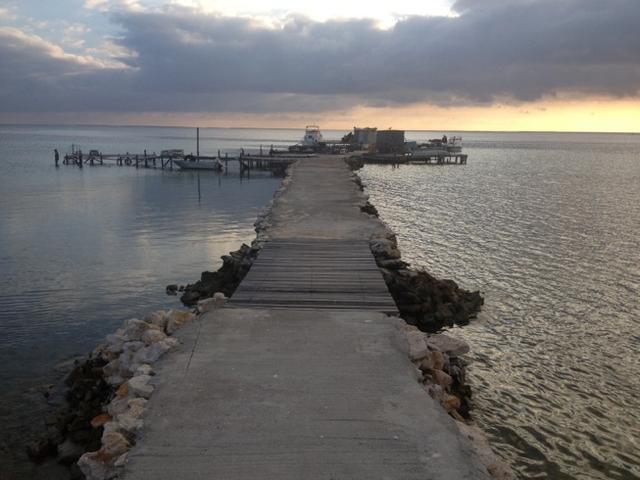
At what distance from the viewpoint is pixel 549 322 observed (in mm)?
12477

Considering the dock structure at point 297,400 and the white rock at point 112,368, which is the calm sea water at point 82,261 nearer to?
the white rock at point 112,368

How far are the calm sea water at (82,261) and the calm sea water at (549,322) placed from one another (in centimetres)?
648

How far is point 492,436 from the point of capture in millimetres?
7809

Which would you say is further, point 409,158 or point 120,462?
point 409,158

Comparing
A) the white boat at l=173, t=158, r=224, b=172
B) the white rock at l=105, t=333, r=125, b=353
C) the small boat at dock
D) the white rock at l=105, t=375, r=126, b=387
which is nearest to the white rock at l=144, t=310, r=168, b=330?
the white rock at l=105, t=333, r=125, b=353

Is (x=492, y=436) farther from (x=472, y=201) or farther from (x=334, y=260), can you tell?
(x=472, y=201)

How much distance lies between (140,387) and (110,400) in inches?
53.2

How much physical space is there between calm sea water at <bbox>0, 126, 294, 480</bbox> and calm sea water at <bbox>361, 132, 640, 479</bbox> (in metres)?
6.48

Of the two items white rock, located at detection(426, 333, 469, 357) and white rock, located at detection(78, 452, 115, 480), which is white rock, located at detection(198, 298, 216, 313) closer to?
white rock, located at detection(426, 333, 469, 357)

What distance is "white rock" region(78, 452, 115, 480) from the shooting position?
15.4 ft

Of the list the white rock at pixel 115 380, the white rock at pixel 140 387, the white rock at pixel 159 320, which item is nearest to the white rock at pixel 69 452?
the white rock at pixel 115 380

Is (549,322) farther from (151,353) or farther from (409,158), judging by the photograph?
(409,158)

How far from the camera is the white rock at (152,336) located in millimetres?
7473

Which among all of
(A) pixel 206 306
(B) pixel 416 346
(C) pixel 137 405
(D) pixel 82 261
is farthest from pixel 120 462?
(D) pixel 82 261
